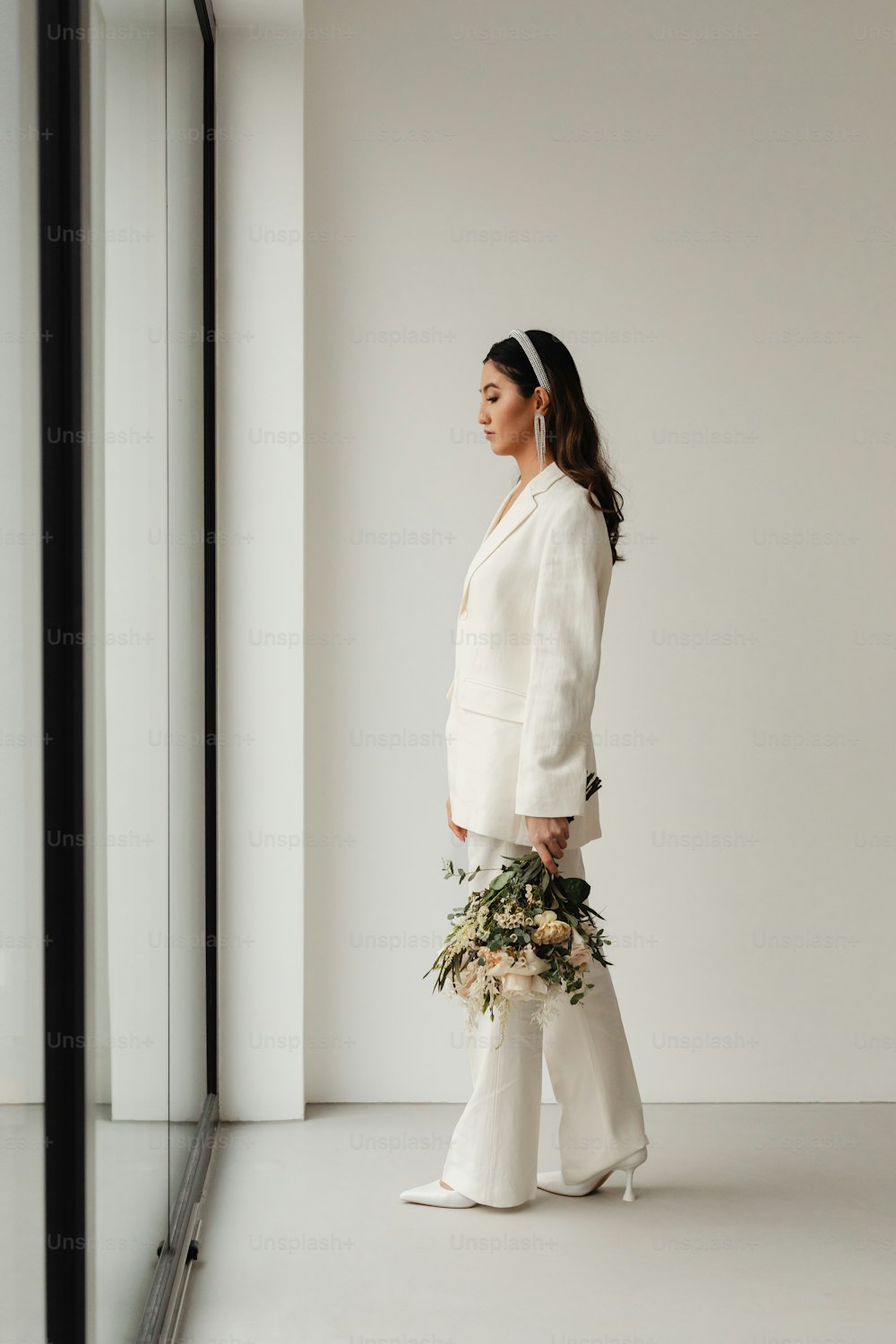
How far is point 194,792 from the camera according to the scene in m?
2.67

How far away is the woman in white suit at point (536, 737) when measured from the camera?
2393 mm

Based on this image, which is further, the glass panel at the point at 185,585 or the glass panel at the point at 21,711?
the glass panel at the point at 185,585

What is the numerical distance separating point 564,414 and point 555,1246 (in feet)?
5.37

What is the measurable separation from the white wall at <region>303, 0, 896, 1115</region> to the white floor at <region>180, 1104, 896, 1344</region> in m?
0.35

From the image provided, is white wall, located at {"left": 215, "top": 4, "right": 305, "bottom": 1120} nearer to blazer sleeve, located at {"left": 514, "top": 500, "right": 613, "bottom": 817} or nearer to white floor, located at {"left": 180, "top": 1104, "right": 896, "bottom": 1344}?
white floor, located at {"left": 180, "top": 1104, "right": 896, "bottom": 1344}

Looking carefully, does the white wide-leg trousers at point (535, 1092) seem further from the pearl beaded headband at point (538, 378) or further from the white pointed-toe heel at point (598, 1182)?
the pearl beaded headband at point (538, 378)

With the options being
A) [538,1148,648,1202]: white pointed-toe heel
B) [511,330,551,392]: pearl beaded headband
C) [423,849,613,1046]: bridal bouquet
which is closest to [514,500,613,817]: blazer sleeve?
[423,849,613,1046]: bridal bouquet

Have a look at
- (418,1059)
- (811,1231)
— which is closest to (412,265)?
(418,1059)

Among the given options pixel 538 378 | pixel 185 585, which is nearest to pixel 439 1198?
pixel 185 585

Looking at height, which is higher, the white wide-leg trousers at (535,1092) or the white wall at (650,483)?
the white wall at (650,483)

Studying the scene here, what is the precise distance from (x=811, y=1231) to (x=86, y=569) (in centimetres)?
199

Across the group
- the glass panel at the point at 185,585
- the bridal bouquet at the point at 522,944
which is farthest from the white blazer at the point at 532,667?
the glass panel at the point at 185,585

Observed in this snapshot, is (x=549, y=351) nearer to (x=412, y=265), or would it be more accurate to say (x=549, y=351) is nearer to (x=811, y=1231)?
(x=412, y=265)

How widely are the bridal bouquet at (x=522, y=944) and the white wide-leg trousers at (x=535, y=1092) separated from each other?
7 cm
